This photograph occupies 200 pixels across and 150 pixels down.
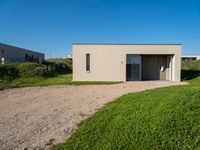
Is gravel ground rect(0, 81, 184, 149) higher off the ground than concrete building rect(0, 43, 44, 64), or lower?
lower

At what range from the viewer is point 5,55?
2462cm

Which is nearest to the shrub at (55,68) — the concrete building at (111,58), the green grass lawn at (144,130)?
the concrete building at (111,58)

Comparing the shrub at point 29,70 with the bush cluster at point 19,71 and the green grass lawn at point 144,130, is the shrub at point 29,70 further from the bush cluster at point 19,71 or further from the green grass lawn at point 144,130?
the green grass lawn at point 144,130

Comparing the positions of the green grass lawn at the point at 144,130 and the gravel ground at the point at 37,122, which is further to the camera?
the gravel ground at the point at 37,122

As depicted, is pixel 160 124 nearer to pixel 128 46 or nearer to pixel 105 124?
pixel 105 124

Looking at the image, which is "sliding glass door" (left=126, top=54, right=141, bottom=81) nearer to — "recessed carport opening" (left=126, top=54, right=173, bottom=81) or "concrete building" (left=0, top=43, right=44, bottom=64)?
"recessed carport opening" (left=126, top=54, right=173, bottom=81)

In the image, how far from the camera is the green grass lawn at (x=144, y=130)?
13.0 ft

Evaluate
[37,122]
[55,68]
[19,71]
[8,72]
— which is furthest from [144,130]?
[55,68]

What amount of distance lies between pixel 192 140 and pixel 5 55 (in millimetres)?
24885

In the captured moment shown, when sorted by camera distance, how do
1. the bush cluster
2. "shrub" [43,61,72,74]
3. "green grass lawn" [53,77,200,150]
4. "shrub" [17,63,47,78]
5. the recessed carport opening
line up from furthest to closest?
1. "shrub" [43,61,72,74]
2. "shrub" [17,63,47,78]
3. the recessed carport opening
4. the bush cluster
5. "green grass lawn" [53,77,200,150]

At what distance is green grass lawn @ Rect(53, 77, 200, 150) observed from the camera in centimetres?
398

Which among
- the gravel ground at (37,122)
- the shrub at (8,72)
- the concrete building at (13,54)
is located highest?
the concrete building at (13,54)

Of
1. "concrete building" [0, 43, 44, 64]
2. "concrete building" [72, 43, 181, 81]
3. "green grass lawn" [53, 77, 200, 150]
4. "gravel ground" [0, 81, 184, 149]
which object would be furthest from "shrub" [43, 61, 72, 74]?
"green grass lawn" [53, 77, 200, 150]

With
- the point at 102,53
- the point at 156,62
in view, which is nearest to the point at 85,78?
the point at 102,53
